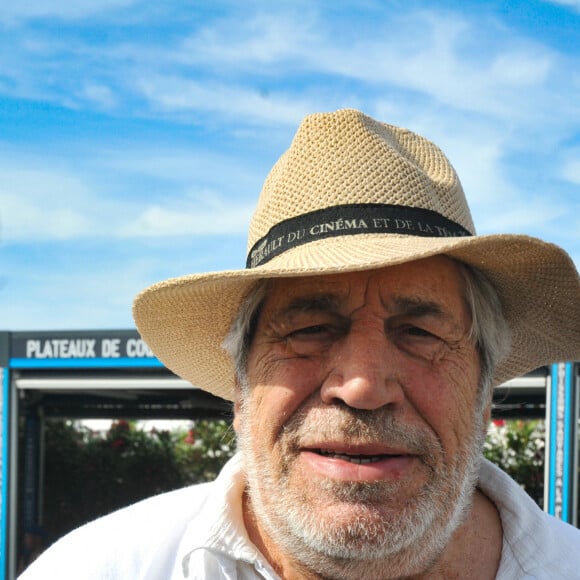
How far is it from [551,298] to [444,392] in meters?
0.50

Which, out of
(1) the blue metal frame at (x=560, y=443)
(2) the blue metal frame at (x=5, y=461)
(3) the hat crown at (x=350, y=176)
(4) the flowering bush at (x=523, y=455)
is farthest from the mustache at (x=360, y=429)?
(4) the flowering bush at (x=523, y=455)

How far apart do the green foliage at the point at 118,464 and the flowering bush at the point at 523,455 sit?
11.2 ft

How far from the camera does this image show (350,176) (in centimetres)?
187

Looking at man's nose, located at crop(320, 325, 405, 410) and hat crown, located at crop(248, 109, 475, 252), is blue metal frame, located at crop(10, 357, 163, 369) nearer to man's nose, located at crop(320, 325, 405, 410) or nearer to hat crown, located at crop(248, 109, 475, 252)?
hat crown, located at crop(248, 109, 475, 252)

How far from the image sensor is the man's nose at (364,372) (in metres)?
1.63

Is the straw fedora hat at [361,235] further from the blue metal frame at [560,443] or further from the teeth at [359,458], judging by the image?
the blue metal frame at [560,443]

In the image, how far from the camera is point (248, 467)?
6.36 ft

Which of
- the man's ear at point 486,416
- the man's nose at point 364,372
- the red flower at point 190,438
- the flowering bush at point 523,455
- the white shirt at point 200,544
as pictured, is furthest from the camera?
the red flower at point 190,438

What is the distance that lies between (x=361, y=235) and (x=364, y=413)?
434 millimetres

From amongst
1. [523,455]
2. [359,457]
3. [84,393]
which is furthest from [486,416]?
[84,393]

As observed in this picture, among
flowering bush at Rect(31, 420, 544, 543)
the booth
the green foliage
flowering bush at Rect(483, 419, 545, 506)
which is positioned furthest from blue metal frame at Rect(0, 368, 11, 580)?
flowering bush at Rect(483, 419, 545, 506)

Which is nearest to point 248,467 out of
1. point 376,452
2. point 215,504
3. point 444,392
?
point 215,504

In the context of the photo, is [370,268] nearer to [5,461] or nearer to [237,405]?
[237,405]

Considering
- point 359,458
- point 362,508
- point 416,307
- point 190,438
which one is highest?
point 416,307
